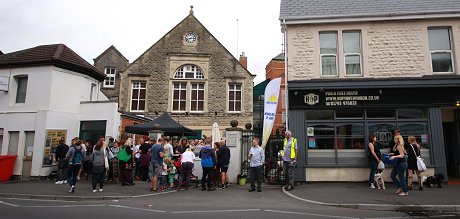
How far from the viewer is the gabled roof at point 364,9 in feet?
41.9

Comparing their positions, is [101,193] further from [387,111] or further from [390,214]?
[387,111]

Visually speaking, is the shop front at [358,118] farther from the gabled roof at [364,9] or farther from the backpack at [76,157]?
the backpack at [76,157]

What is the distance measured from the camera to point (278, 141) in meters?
13.5

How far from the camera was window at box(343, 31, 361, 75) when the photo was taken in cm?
1336

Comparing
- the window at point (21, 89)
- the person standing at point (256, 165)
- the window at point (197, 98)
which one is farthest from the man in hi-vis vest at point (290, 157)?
the window at point (197, 98)

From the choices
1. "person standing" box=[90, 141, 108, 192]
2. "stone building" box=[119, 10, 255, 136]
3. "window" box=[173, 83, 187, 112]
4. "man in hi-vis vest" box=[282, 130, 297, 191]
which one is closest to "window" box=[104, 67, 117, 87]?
"stone building" box=[119, 10, 255, 136]

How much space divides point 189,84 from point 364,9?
1568 cm

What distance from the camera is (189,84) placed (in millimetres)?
26156

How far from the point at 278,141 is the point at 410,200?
5.66 metres

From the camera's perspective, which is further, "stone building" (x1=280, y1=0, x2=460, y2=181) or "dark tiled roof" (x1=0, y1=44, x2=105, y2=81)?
"dark tiled roof" (x1=0, y1=44, x2=105, y2=81)

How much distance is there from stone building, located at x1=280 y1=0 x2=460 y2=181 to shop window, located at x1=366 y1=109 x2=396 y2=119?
36 millimetres

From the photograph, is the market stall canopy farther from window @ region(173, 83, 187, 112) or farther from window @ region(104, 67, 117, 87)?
window @ region(104, 67, 117, 87)

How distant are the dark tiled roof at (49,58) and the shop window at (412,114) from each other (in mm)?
15104

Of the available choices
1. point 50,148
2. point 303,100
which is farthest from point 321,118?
point 50,148
